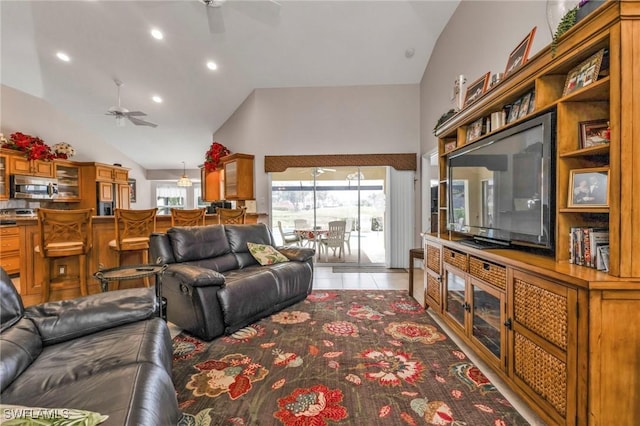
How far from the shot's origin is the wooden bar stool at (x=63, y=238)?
10.1 feet

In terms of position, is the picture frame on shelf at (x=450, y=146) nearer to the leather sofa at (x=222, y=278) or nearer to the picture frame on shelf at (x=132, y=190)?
the leather sofa at (x=222, y=278)

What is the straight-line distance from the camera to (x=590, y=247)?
56.8 inches

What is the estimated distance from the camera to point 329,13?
4.00 m

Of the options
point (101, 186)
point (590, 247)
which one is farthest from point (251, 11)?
point (101, 186)

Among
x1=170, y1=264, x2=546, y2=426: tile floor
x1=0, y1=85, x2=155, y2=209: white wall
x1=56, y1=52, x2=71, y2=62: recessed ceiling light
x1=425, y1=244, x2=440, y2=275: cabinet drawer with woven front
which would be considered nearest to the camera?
x1=170, y1=264, x2=546, y2=426: tile floor

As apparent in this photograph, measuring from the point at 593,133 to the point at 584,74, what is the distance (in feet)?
1.03

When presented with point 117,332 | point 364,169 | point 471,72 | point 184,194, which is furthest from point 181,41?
point 184,194

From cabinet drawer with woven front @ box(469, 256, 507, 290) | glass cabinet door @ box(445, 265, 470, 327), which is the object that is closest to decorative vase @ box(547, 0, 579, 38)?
cabinet drawer with woven front @ box(469, 256, 507, 290)

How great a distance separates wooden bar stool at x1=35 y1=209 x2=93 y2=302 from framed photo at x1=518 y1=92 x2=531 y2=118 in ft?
14.4

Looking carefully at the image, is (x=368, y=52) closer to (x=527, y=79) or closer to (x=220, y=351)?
(x=527, y=79)

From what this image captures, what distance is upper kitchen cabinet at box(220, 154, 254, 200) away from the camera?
5477 millimetres

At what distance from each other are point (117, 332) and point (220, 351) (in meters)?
0.90

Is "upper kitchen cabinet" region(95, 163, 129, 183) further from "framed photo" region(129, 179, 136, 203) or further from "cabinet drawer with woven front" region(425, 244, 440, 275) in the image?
"cabinet drawer with woven front" region(425, 244, 440, 275)

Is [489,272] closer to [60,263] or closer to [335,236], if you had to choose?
[335,236]
